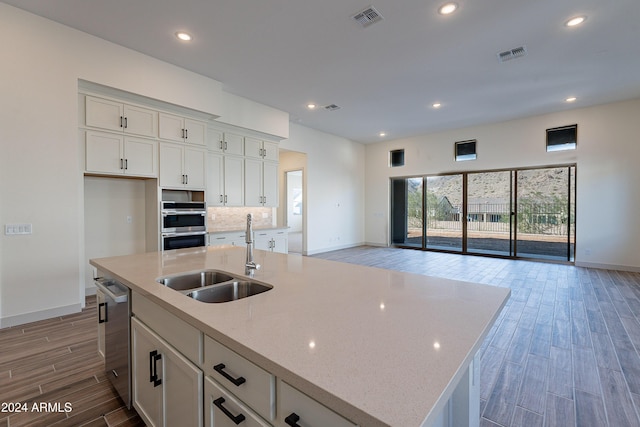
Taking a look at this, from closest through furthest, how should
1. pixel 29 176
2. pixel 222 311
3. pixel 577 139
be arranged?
1. pixel 222 311
2. pixel 29 176
3. pixel 577 139

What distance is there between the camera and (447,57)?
397 cm

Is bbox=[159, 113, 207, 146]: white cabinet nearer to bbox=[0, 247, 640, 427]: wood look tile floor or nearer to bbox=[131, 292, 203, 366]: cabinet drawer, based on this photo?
bbox=[0, 247, 640, 427]: wood look tile floor

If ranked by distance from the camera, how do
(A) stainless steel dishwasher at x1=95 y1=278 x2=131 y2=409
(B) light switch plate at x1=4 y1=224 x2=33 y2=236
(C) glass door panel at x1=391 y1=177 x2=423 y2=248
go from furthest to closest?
(C) glass door panel at x1=391 y1=177 x2=423 y2=248 → (B) light switch plate at x1=4 y1=224 x2=33 y2=236 → (A) stainless steel dishwasher at x1=95 y1=278 x2=131 y2=409

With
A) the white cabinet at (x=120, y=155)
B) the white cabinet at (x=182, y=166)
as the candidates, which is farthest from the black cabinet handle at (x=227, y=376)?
the white cabinet at (x=182, y=166)

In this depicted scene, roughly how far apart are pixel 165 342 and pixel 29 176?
3.21 m

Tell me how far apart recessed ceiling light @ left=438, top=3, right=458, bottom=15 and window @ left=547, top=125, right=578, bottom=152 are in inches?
200

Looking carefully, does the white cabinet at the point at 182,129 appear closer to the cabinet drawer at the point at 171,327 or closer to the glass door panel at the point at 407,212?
the cabinet drawer at the point at 171,327

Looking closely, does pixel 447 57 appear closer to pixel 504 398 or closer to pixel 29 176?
pixel 504 398

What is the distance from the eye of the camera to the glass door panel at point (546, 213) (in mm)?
6406

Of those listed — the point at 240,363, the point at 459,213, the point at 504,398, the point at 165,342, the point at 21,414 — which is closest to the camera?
the point at 240,363

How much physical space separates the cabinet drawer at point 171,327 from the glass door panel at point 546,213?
7890mm

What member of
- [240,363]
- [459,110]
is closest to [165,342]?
[240,363]

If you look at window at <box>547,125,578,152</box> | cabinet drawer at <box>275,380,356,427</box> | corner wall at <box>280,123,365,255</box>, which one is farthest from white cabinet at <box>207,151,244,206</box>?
window at <box>547,125,578,152</box>

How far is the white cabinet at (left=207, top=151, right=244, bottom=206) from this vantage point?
5258mm
